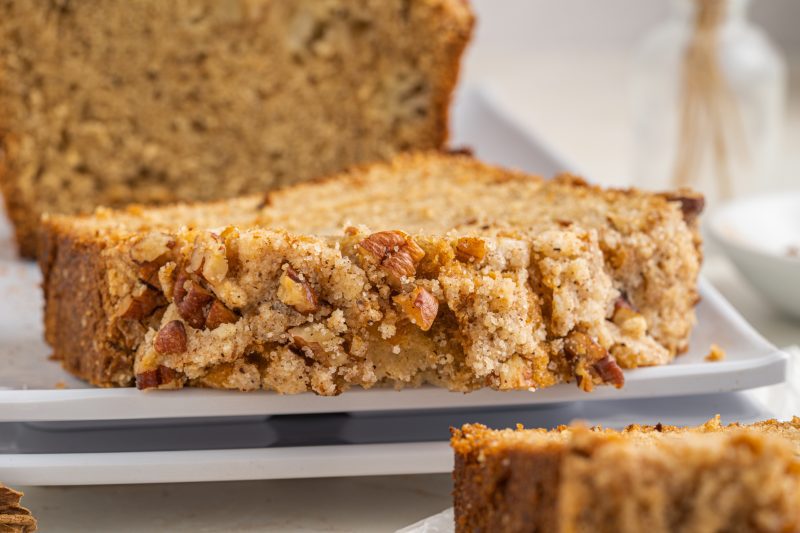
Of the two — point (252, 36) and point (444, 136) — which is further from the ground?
point (252, 36)

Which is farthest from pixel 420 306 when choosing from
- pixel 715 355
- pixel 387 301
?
pixel 715 355

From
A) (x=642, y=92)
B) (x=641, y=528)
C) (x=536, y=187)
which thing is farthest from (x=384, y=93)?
(x=641, y=528)

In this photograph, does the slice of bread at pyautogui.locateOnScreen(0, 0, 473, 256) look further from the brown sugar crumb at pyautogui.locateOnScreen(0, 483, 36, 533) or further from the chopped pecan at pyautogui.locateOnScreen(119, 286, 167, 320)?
the brown sugar crumb at pyautogui.locateOnScreen(0, 483, 36, 533)

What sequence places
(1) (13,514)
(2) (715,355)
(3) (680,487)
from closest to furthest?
(3) (680,487)
(1) (13,514)
(2) (715,355)

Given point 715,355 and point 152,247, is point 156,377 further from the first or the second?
point 715,355

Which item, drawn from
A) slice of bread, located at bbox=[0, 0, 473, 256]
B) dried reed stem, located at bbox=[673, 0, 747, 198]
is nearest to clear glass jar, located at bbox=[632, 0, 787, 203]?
dried reed stem, located at bbox=[673, 0, 747, 198]

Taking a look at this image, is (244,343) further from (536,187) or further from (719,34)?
(719,34)
